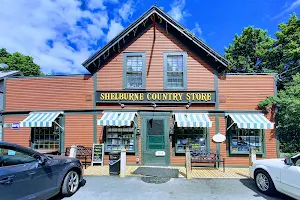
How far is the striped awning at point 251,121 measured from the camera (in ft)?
29.0

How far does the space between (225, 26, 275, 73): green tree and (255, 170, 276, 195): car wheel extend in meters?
17.3

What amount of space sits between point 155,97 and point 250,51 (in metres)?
18.2

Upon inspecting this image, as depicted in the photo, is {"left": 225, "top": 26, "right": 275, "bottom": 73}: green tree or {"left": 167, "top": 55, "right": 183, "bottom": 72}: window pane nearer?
{"left": 167, "top": 55, "right": 183, "bottom": 72}: window pane

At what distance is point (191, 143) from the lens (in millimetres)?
10047

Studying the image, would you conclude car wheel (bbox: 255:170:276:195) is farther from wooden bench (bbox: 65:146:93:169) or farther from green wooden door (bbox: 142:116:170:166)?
wooden bench (bbox: 65:146:93:169)

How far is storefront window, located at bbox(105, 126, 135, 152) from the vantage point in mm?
10195

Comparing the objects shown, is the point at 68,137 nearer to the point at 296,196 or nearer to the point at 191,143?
the point at 191,143

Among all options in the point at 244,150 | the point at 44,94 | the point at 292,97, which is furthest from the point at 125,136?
the point at 292,97

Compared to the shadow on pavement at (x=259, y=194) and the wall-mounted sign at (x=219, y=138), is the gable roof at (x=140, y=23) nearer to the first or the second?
the wall-mounted sign at (x=219, y=138)

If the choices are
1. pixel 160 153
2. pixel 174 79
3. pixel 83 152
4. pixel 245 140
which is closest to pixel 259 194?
pixel 245 140

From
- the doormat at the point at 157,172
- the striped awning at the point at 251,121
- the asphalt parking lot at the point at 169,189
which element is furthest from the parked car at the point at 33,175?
the striped awning at the point at 251,121

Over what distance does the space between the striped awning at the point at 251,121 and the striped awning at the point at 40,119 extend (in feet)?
30.7

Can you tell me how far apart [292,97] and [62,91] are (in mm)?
12234

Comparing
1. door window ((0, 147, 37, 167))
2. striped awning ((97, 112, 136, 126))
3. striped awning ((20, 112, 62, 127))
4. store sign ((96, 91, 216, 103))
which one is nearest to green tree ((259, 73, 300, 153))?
store sign ((96, 91, 216, 103))
